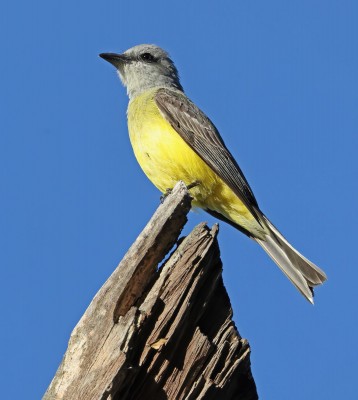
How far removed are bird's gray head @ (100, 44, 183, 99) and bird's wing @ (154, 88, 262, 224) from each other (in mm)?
769

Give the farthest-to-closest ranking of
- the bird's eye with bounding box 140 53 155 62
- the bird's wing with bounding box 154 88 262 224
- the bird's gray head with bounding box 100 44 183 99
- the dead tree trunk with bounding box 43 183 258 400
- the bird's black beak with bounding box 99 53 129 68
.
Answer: the bird's eye with bounding box 140 53 155 62 → the bird's black beak with bounding box 99 53 129 68 → the bird's gray head with bounding box 100 44 183 99 → the bird's wing with bounding box 154 88 262 224 → the dead tree trunk with bounding box 43 183 258 400

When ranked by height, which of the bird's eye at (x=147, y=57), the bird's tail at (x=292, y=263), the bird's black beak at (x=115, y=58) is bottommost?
the bird's tail at (x=292, y=263)

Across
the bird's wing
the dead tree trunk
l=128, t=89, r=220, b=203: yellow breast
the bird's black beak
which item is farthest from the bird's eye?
the dead tree trunk

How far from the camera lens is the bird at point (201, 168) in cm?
924

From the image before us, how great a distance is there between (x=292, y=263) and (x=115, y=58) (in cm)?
433

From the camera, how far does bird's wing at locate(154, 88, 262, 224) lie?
9461 mm

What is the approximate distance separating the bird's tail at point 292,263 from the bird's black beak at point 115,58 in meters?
3.56

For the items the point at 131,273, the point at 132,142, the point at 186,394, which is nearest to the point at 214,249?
the point at 131,273

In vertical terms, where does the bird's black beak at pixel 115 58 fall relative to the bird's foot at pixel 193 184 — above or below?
above

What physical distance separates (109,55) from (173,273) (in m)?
6.02

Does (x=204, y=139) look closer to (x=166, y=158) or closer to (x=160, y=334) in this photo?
(x=166, y=158)

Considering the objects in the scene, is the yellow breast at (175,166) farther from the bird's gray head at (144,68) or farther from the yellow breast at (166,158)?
the bird's gray head at (144,68)

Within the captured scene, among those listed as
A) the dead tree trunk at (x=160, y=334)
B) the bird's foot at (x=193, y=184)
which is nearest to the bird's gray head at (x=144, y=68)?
the bird's foot at (x=193, y=184)

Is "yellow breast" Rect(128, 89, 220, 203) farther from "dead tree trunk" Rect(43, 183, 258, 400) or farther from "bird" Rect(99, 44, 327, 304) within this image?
"dead tree trunk" Rect(43, 183, 258, 400)
